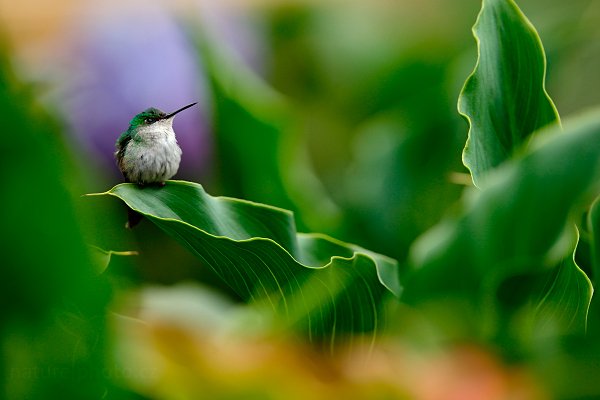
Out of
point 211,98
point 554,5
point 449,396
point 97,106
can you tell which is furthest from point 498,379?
point 554,5

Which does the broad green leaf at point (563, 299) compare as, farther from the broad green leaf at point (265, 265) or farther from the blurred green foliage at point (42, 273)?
the blurred green foliage at point (42, 273)

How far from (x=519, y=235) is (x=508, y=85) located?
89 millimetres

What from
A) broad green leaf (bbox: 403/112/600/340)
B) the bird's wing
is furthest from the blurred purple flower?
broad green leaf (bbox: 403/112/600/340)

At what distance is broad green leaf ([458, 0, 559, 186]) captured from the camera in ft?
1.09

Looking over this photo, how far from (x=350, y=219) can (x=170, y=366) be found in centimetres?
36

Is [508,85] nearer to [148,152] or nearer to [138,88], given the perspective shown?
[148,152]

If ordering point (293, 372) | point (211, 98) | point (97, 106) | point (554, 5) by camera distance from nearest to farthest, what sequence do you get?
1. point (293, 372)
2. point (211, 98)
3. point (97, 106)
4. point (554, 5)

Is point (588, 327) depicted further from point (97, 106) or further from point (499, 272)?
point (97, 106)

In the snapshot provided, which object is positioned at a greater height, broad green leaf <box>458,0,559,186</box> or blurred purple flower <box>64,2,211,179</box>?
broad green leaf <box>458,0,559,186</box>

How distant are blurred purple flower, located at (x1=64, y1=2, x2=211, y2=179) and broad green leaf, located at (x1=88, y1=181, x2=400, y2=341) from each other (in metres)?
0.05

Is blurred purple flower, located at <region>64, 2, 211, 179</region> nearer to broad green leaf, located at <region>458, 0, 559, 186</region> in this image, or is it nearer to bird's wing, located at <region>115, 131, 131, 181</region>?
bird's wing, located at <region>115, 131, 131, 181</region>

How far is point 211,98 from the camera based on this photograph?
52cm

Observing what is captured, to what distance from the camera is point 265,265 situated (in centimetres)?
29

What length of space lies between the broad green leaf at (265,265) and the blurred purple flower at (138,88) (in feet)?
0.16
